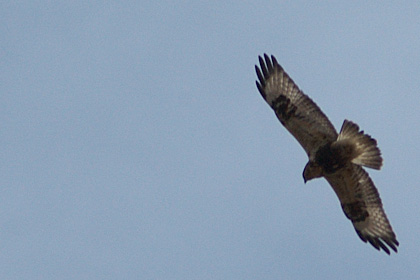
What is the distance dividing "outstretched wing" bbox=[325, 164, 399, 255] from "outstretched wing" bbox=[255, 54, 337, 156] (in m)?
0.62

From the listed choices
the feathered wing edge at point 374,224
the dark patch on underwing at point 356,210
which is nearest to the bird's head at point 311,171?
the feathered wing edge at point 374,224

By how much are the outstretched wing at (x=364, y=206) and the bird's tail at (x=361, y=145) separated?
0.43 meters

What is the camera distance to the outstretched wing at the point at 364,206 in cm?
1266

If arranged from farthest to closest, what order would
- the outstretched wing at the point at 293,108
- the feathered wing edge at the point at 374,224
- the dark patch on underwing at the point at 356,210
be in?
the dark patch on underwing at the point at 356,210, the feathered wing edge at the point at 374,224, the outstretched wing at the point at 293,108

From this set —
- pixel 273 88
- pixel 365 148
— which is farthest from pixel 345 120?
pixel 273 88

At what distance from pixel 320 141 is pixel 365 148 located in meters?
0.74

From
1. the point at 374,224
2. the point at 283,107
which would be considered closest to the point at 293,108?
the point at 283,107

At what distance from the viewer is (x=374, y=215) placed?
12969mm

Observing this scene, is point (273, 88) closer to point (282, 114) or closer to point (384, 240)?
point (282, 114)

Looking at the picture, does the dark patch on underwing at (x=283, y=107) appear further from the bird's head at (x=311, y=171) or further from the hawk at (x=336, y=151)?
the bird's head at (x=311, y=171)

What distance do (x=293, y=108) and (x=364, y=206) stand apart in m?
1.89

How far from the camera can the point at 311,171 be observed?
Answer: 41.3 ft

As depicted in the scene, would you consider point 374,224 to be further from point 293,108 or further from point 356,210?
point 293,108

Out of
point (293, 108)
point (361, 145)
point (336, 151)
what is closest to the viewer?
point (361, 145)
